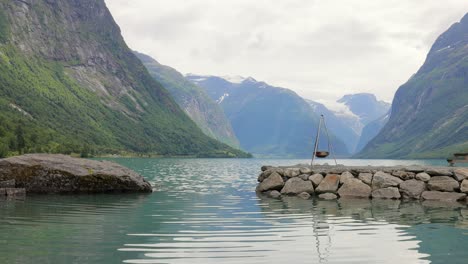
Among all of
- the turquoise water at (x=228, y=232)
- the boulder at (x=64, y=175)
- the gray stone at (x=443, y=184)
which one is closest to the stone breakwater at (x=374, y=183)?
the gray stone at (x=443, y=184)

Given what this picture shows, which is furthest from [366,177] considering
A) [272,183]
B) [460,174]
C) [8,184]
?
[8,184]

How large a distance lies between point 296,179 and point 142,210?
13.0m

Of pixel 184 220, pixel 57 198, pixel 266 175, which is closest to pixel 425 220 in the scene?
pixel 184 220

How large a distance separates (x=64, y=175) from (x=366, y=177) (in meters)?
19.3

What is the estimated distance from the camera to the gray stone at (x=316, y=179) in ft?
98.8

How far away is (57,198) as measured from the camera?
25609 millimetres

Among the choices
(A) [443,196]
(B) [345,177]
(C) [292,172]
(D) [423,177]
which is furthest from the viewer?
(C) [292,172]

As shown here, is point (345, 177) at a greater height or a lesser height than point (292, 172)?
lesser

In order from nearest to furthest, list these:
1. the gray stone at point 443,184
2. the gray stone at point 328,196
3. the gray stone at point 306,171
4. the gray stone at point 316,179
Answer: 1. the gray stone at point 443,184
2. the gray stone at point 328,196
3. the gray stone at point 316,179
4. the gray stone at point 306,171

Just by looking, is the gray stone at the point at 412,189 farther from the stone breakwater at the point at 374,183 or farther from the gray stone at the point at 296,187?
the gray stone at the point at 296,187

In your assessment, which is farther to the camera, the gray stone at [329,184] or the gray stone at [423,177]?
the gray stone at [329,184]

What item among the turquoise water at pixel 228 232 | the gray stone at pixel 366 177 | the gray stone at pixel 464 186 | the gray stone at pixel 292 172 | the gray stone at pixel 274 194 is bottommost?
the gray stone at pixel 274 194

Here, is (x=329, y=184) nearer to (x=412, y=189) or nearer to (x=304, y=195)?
(x=304, y=195)

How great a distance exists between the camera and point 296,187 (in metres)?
30.2
